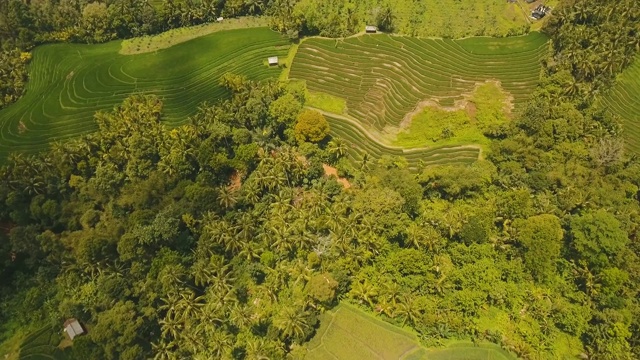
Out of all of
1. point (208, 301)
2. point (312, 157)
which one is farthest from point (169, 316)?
point (312, 157)

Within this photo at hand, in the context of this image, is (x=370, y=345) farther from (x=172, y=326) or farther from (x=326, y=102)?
(x=326, y=102)

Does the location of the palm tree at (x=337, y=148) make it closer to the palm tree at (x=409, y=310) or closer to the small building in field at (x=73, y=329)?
the palm tree at (x=409, y=310)

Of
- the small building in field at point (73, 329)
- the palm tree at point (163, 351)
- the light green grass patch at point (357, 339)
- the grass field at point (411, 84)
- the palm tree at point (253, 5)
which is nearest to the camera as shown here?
the palm tree at point (163, 351)

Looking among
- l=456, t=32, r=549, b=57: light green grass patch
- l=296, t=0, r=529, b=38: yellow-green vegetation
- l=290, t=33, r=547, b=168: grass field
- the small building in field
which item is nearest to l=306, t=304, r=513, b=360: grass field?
l=290, t=33, r=547, b=168: grass field

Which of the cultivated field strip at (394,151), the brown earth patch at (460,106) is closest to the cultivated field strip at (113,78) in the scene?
the cultivated field strip at (394,151)

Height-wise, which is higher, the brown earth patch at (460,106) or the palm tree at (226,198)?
the brown earth patch at (460,106)

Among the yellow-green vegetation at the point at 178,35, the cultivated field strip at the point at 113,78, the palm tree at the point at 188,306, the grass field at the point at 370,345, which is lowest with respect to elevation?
the grass field at the point at 370,345

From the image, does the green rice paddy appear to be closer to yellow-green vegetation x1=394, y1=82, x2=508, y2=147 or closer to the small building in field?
yellow-green vegetation x1=394, y1=82, x2=508, y2=147
